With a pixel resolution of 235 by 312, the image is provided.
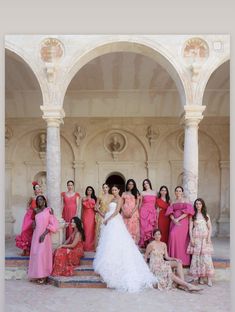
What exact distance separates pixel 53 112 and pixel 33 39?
111cm

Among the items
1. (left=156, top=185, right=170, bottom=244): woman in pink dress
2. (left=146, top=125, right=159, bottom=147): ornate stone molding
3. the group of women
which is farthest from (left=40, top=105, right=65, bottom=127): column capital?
(left=146, top=125, right=159, bottom=147): ornate stone molding

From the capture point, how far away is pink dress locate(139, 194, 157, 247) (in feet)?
21.5

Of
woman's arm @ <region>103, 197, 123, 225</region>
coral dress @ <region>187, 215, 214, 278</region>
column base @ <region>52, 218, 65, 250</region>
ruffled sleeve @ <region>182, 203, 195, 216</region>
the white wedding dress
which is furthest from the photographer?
column base @ <region>52, 218, 65, 250</region>

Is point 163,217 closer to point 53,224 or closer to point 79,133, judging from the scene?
point 53,224

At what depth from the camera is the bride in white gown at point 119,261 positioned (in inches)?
214

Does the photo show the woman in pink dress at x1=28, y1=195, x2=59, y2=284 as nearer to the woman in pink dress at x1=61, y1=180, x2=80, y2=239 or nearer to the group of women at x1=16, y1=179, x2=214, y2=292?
the group of women at x1=16, y1=179, x2=214, y2=292

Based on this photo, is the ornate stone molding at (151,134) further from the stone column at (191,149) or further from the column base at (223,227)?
the stone column at (191,149)

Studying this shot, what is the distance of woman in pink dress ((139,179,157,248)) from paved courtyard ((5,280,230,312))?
123cm

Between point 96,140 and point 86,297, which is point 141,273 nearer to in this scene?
point 86,297

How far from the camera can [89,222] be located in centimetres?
689

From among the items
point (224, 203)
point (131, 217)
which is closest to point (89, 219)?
point (131, 217)

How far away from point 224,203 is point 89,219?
3677 millimetres

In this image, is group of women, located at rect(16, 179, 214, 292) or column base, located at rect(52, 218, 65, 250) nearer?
group of women, located at rect(16, 179, 214, 292)

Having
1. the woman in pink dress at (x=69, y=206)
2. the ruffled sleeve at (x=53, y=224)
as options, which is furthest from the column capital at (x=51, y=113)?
the ruffled sleeve at (x=53, y=224)
